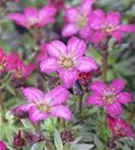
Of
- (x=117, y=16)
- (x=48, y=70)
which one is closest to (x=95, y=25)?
(x=117, y=16)

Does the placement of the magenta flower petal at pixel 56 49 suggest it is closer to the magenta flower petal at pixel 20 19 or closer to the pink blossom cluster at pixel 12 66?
the pink blossom cluster at pixel 12 66

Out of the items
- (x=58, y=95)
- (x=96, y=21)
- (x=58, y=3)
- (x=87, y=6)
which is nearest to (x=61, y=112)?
(x=58, y=95)

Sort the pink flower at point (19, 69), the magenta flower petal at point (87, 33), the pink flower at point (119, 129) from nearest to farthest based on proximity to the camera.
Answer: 1. the pink flower at point (119, 129)
2. the pink flower at point (19, 69)
3. the magenta flower petal at point (87, 33)

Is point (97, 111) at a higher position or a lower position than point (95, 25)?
lower

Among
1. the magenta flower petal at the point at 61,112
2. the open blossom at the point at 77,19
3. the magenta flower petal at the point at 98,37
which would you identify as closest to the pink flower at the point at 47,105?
the magenta flower petal at the point at 61,112

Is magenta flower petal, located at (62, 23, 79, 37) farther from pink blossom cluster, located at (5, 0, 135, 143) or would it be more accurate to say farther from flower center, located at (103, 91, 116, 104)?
flower center, located at (103, 91, 116, 104)

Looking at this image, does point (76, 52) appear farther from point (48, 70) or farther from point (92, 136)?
point (92, 136)

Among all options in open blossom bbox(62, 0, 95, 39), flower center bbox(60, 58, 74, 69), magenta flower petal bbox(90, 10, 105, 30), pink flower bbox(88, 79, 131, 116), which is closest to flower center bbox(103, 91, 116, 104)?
pink flower bbox(88, 79, 131, 116)

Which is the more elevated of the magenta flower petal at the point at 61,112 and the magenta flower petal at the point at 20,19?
the magenta flower petal at the point at 20,19
